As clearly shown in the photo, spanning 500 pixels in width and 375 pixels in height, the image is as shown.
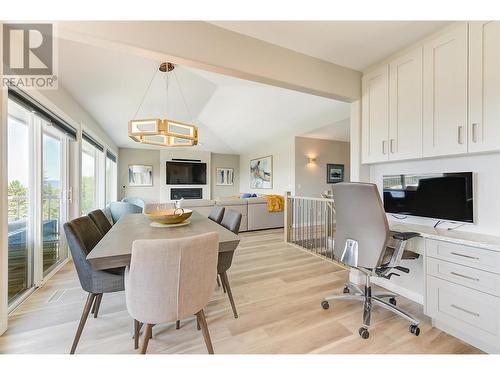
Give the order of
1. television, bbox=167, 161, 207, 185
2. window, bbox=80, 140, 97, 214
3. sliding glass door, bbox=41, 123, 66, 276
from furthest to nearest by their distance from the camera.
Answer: television, bbox=167, 161, 207, 185 → window, bbox=80, 140, 97, 214 → sliding glass door, bbox=41, 123, 66, 276

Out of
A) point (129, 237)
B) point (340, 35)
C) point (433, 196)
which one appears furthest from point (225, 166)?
point (433, 196)

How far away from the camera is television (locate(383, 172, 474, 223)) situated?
1754 millimetres

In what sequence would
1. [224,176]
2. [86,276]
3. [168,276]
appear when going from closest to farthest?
1. [168,276]
2. [86,276]
3. [224,176]

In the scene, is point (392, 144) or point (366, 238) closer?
point (366, 238)

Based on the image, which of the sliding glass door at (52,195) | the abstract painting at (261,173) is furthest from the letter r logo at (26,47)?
the abstract painting at (261,173)

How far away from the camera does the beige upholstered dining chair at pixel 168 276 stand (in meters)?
1.13

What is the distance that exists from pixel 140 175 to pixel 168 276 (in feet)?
25.1

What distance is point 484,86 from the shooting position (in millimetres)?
1572

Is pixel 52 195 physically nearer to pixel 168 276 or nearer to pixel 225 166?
pixel 168 276

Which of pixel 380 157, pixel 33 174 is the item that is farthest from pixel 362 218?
pixel 33 174

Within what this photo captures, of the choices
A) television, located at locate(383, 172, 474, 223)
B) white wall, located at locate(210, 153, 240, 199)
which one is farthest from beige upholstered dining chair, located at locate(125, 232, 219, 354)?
white wall, located at locate(210, 153, 240, 199)

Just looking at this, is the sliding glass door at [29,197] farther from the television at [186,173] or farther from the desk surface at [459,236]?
the television at [186,173]

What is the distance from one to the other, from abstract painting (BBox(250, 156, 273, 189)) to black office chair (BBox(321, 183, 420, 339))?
5.10m

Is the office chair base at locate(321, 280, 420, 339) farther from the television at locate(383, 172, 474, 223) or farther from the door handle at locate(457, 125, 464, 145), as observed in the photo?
the door handle at locate(457, 125, 464, 145)
